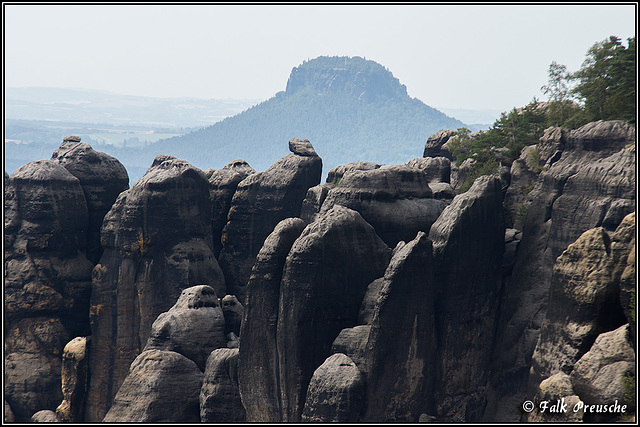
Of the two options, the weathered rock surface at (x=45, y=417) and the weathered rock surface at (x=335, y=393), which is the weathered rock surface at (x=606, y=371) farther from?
the weathered rock surface at (x=45, y=417)

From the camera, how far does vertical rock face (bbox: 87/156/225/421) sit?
168 feet

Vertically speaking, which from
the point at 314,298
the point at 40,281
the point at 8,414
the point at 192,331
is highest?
the point at 314,298

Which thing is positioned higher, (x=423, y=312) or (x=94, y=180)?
(x=94, y=180)

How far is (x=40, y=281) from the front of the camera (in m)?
51.9

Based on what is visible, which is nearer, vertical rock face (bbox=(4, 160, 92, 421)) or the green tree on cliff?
the green tree on cliff

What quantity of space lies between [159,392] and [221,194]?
2327 cm

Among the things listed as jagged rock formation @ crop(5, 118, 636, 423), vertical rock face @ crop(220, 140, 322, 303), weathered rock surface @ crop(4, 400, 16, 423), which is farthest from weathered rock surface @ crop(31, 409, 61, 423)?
vertical rock face @ crop(220, 140, 322, 303)

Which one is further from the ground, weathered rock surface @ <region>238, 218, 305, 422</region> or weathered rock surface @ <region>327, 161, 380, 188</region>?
weathered rock surface @ <region>327, 161, 380, 188</region>

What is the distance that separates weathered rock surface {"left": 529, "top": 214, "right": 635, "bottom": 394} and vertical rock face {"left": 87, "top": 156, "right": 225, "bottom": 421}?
27400 millimetres

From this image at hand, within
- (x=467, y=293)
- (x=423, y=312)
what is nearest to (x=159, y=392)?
(x=423, y=312)

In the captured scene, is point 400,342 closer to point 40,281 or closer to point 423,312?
point 423,312

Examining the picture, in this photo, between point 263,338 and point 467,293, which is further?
point 467,293

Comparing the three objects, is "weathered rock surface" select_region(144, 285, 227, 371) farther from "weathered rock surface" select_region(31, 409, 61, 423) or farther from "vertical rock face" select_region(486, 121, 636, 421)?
"vertical rock face" select_region(486, 121, 636, 421)

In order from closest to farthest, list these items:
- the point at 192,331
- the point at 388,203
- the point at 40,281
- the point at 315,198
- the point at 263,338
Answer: the point at 263,338 < the point at 388,203 < the point at 192,331 < the point at 315,198 < the point at 40,281
